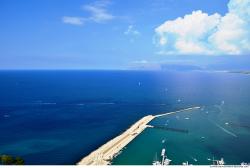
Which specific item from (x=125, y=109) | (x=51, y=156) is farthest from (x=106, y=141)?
(x=125, y=109)

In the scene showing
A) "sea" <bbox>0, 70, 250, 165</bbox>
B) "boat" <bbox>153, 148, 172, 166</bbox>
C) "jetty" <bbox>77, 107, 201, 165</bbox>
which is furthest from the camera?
"sea" <bbox>0, 70, 250, 165</bbox>

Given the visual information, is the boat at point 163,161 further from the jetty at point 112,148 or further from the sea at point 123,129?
the jetty at point 112,148

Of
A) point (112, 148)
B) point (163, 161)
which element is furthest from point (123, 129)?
point (163, 161)

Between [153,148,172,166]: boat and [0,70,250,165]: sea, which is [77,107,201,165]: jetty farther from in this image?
[153,148,172,166]: boat

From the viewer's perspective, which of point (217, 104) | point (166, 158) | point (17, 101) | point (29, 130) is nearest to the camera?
point (166, 158)

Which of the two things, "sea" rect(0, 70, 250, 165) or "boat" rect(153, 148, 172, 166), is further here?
"sea" rect(0, 70, 250, 165)

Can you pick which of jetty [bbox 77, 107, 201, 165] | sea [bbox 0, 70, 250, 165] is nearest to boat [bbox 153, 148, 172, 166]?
sea [bbox 0, 70, 250, 165]

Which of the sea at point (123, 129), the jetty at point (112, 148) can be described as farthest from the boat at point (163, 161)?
the jetty at point (112, 148)

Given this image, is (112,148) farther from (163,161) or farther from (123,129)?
(123,129)

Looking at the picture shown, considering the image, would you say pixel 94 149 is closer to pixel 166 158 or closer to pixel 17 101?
pixel 166 158
